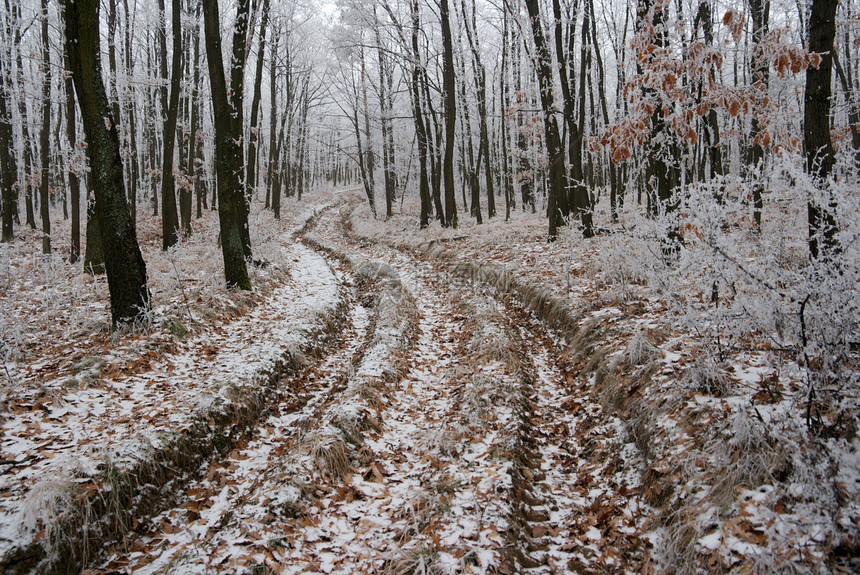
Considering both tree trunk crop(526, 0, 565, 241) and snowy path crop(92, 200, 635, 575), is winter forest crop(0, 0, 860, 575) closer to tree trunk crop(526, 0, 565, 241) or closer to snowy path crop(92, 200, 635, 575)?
snowy path crop(92, 200, 635, 575)

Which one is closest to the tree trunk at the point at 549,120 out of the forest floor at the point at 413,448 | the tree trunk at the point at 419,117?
the forest floor at the point at 413,448

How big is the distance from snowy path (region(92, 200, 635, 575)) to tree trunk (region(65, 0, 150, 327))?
10.2ft

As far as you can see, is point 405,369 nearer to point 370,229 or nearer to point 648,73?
point 648,73

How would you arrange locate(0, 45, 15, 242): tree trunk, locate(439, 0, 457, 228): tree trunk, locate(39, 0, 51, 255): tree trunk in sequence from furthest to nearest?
locate(439, 0, 457, 228): tree trunk → locate(0, 45, 15, 242): tree trunk → locate(39, 0, 51, 255): tree trunk

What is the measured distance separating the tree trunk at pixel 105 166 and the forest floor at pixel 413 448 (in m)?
0.63

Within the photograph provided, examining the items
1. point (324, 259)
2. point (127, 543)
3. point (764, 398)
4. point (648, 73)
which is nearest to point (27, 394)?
point (127, 543)

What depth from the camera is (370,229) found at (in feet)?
75.6

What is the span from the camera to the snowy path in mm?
3531

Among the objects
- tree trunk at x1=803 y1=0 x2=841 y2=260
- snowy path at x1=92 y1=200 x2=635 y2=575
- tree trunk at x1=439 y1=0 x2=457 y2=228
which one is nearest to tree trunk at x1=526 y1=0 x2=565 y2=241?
tree trunk at x1=439 y1=0 x2=457 y2=228

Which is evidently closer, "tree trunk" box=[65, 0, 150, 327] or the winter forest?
the winter forest

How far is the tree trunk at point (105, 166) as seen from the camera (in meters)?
6.60

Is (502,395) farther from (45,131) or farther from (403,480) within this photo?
(45,131)

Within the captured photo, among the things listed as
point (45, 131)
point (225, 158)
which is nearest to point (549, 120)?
point (225, 158)

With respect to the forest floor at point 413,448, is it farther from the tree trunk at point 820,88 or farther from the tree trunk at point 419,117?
the tree trunk at point 419,117
